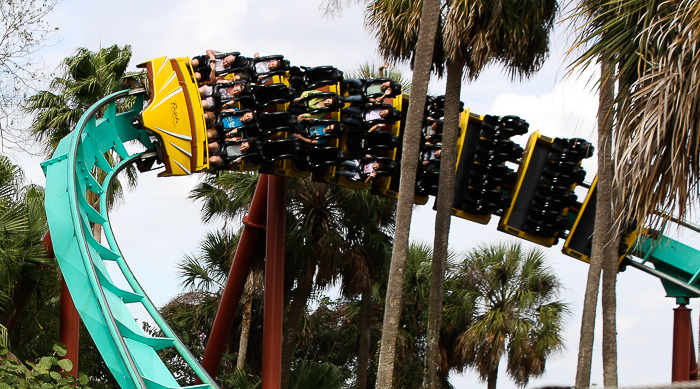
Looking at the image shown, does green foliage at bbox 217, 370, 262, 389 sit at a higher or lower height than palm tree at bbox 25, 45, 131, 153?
lower

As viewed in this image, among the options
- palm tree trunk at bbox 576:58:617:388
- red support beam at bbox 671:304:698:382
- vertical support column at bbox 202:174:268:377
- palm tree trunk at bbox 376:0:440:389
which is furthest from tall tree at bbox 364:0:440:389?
red support beam at bbox 671:304:698:382

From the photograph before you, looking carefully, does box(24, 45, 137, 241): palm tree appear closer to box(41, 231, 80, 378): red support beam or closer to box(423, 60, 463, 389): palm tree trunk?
box(41, 231, 80, 378): red support beam

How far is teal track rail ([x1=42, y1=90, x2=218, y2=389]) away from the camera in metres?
8.93

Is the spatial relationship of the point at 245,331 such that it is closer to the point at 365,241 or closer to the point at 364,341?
the point at 364,341

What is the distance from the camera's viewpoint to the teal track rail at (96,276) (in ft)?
29.3

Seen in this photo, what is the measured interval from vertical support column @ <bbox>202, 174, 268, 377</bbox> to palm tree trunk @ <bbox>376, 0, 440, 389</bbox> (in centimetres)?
390

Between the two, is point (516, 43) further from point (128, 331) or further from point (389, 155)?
point (128, 331)

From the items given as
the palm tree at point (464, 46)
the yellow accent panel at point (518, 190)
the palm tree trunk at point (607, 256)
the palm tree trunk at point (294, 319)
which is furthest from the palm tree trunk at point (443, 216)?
the palm tree trunk at point (294, 319)

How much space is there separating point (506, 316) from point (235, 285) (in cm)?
621

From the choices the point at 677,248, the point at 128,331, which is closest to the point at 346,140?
the point at 128,331

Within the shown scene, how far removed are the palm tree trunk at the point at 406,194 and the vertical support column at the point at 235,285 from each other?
3.90m

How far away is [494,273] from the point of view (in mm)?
17797

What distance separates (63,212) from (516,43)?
658 cm

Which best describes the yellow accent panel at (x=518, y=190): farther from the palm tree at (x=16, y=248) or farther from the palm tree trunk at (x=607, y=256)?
the palm tree at (x=16, y=248)
